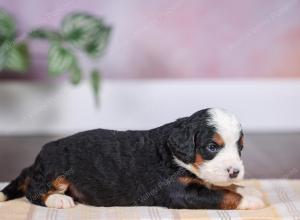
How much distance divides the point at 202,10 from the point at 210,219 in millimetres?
2677

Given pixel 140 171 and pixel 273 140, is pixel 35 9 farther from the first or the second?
pixel 140 171

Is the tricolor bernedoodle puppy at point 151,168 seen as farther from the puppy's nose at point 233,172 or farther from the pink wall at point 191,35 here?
the pink wall at point 191,35

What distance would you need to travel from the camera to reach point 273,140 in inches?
180

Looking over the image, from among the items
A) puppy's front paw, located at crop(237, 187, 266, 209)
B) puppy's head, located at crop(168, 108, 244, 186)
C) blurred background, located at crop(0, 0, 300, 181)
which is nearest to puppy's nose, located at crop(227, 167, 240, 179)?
puppy's head, located at crop(168, 108, 244, 186)

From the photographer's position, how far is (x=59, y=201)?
259 centimetres

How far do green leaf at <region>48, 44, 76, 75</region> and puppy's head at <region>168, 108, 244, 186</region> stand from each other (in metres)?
1.89

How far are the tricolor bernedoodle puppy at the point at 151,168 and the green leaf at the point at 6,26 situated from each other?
194 centimetres

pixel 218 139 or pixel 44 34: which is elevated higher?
pixel 44 34

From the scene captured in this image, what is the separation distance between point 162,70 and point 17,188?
234 centimetres

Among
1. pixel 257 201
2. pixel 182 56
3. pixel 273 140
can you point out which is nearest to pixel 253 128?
pixel 273 140

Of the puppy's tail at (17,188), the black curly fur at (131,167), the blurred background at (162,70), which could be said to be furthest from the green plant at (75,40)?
the black curly fur at (131,167)

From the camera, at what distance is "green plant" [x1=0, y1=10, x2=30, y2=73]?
173 inches

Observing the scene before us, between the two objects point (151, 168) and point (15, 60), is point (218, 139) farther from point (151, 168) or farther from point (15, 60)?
point (15, 60)

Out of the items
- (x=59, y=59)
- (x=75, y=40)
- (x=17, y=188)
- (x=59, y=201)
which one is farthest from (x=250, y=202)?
(x=75, y=40)
